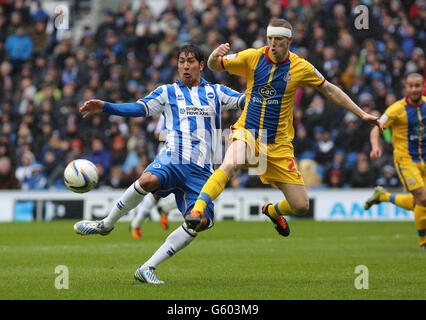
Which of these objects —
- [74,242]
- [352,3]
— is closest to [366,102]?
[352,3]

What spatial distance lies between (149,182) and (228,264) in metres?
2.48

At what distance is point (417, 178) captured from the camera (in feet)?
38.6

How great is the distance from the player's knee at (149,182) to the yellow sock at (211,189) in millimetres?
541

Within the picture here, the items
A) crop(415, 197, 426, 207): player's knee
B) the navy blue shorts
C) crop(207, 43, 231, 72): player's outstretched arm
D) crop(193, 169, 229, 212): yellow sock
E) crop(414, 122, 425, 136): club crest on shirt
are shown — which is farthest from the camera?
crop(414, 122, 425, 136): club crest on shirt

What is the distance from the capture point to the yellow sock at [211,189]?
775 centimetres

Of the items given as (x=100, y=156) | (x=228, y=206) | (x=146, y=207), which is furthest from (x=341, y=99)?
(x=100, y=156)

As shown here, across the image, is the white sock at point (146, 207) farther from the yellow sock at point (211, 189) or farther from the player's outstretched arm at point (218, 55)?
the yellow sock at point (211, 189)

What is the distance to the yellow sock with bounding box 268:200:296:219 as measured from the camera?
964 cm

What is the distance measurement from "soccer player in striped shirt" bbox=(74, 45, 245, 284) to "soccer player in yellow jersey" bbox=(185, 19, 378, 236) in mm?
277

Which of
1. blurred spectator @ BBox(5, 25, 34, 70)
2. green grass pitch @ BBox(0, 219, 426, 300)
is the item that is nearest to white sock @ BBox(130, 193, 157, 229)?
green grass pitch @ BBox(0, 219, 426, 300)

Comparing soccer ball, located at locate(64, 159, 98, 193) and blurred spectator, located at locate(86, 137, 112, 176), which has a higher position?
blurred spectator, located at locate(86, 137, 112, 176)

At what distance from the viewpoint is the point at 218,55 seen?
842cm

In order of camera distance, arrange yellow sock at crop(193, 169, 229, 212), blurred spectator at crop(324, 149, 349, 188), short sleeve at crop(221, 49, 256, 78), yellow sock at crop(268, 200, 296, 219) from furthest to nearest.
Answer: blurred spectator at crop(324, 149, 349, 188)
yellow sock at crop(268, 200, 296, 219)
short sleeve at crop(221, 49, 256, 78)
yellow sock at crop(193, 169, 229, 212)

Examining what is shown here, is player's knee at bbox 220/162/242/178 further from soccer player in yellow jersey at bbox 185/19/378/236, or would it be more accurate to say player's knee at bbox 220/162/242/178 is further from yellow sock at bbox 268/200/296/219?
yellow sock at bbox 268/200/296/219
